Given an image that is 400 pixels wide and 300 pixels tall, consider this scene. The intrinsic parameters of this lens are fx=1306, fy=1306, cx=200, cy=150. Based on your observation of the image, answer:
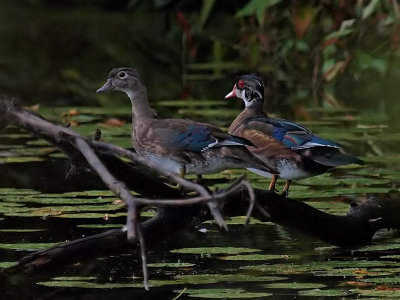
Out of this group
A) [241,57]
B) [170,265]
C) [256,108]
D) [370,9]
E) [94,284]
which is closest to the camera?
[94,284]

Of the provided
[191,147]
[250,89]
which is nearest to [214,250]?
[191,147]

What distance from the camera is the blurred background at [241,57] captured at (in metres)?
12.2

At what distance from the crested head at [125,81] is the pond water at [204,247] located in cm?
65

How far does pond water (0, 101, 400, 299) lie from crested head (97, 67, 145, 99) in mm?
647

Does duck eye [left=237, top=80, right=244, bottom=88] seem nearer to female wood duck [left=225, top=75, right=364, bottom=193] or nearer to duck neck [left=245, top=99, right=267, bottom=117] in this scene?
duck neck [left=245, top=99, right=267, bottom=117]

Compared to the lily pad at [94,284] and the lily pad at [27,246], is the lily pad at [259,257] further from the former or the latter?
the lily pad at [27,246]

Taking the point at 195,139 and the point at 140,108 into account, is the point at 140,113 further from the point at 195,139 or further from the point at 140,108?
the point at 195,139

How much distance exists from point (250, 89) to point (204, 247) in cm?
115

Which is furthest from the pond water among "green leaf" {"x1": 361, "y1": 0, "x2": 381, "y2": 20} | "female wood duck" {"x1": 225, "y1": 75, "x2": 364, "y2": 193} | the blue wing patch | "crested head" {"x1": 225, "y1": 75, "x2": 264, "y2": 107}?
"green leaf" {"x1": 361, "y1": 0, "x2": 381, "y2": 20}

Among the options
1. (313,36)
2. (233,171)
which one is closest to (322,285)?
(233,171)

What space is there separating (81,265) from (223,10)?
14.3 metres

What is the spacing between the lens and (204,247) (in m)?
5.87

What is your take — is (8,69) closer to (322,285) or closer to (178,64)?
(178,64)

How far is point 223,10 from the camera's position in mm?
19609
